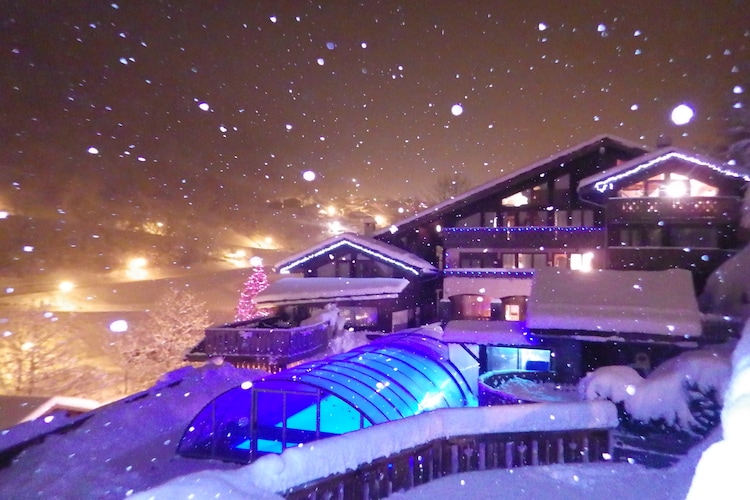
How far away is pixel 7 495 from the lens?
901 cm

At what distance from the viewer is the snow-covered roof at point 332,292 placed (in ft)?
73.2

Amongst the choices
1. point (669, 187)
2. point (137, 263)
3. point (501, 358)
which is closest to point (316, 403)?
point (501, 358)

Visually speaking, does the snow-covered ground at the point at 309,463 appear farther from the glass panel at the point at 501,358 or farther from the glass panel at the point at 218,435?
the glass panel at the point at 501,358

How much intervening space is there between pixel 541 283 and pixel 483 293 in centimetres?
732

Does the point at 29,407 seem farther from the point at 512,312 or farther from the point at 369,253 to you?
the point at 512,312

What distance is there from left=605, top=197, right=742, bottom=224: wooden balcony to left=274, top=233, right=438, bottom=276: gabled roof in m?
8.37

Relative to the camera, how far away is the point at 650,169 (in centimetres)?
1973

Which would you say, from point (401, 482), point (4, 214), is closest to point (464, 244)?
point (401, 482)

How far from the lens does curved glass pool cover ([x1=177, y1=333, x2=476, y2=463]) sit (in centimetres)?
1084

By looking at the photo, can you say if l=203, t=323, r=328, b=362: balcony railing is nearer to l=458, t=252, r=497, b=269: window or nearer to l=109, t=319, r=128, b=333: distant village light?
l=458, t=252, r=497, b=269: window

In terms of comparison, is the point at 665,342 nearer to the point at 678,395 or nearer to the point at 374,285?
the point at 678,395

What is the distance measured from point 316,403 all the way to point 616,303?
29.9ft

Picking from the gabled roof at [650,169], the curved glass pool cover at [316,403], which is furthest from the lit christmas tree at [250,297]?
the gabled roof at [650,169]

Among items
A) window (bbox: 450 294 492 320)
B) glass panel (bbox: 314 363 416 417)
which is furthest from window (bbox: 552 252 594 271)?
glass panel (bbox: 314 363 416 417)
